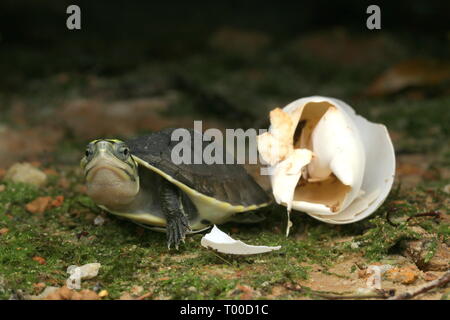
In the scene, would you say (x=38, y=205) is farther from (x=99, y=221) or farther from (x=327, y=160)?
(x=327, y=160)

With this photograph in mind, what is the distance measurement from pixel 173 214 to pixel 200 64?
3479mm

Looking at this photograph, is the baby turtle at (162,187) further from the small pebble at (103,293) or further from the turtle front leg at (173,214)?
the small pebble at (103,293)

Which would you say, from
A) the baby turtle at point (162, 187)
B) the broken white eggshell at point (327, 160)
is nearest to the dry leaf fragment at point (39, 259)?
the baby turtle at point (162, 187)

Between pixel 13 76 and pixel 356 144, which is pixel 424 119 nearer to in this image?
pixel 356 144

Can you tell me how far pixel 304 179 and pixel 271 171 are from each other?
0.17m

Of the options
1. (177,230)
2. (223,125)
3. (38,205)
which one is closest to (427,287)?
(177,230)

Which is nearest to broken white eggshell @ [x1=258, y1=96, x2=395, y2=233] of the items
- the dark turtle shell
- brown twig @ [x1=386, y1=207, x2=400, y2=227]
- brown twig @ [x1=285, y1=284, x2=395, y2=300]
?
brown twig @ [x1=386, y1=207, x2=400, y2=227]

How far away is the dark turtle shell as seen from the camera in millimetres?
2248

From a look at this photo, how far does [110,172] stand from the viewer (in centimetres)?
214

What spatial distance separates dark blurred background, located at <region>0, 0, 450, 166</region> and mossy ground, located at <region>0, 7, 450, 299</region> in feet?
0.07

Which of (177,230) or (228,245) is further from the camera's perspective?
(177,230)

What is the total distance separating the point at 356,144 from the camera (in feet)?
7.28

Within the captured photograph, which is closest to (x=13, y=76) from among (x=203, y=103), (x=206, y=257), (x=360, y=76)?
(x=203, y=103)

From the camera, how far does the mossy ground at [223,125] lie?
6.29 feet
